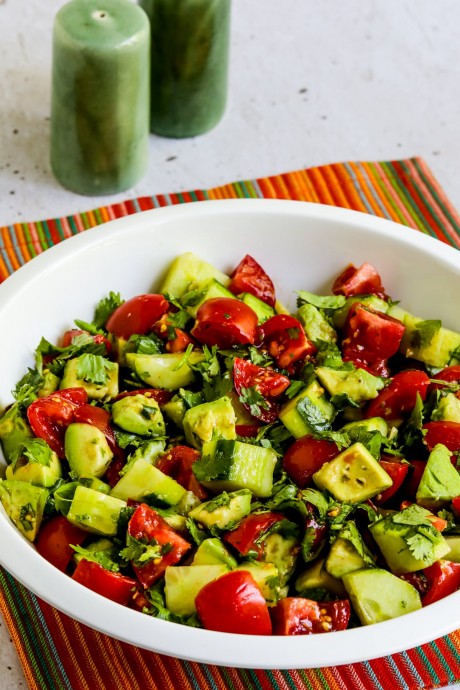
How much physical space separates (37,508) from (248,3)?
81.7 inches

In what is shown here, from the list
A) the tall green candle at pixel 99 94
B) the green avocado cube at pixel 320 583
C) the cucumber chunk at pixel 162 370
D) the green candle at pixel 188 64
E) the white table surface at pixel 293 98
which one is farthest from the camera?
the white table surface at pixel 293 98

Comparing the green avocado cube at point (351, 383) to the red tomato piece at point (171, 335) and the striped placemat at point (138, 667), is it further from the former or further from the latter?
the striped placemat at point (138, 667)

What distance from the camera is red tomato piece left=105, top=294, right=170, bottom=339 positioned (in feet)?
5.77

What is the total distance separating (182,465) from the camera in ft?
5.08

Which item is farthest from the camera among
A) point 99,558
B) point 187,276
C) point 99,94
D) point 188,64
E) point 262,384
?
point 188,64

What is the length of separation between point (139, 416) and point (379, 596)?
0.48m

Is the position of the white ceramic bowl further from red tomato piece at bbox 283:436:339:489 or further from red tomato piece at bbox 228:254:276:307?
red tomato piece at bbox 283:436:339:489

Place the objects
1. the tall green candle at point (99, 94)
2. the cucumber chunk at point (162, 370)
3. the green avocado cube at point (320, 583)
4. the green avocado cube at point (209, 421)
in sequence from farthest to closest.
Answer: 1. the tall green candle at point (99, 94)
2. the cucumber chunk at point (162, 370)
3. the green avocado cube at point (209, 421)
4. the green avocado cube at point (320, 583)

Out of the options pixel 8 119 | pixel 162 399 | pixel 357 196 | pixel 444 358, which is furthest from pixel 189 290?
pixel 8 119

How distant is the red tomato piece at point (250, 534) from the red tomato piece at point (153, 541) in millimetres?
72

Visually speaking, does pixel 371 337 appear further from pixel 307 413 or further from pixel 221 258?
pixel 221 258

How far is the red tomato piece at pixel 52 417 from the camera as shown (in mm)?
1570

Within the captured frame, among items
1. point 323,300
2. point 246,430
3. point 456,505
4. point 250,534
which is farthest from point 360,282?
point 250,534

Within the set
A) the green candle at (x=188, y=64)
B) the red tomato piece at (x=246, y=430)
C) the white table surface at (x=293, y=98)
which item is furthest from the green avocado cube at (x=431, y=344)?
the green candle at (x=188, y=64)
